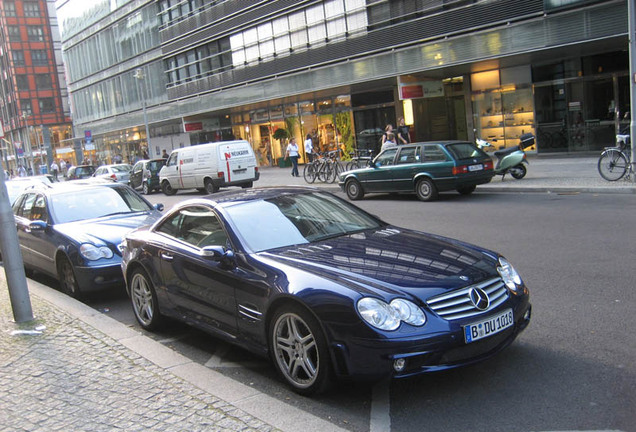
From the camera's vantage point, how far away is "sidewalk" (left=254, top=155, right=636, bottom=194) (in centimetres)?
1404

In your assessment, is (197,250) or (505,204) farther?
(505,204)

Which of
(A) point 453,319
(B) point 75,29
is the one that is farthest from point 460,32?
(B) point 75,29

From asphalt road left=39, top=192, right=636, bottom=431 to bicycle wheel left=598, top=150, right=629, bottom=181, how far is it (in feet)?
21.9

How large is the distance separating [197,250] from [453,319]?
2.51 metres

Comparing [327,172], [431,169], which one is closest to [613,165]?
[431,169]

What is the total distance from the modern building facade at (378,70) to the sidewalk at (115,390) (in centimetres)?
1815

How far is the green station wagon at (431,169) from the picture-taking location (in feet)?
48.2

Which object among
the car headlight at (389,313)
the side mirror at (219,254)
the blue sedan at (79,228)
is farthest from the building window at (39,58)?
the car headlight at (389,313)

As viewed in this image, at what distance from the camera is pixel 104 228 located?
328 inches

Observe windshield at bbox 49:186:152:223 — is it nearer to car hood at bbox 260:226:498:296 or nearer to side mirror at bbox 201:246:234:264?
side mirror at bbox 201:246:234:264

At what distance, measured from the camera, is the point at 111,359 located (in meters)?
5.00

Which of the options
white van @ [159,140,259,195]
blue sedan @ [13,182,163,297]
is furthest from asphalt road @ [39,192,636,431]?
white van @ [159,140,259,195]

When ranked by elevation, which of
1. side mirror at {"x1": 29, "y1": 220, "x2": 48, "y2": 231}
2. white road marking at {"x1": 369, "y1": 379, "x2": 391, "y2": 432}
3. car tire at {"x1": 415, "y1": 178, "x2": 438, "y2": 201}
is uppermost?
side mirror at {"x1": 29, "y1": 220, "x2": 48, "y2": 231}

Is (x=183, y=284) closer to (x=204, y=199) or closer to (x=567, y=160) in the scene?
(x=204, y=199)
